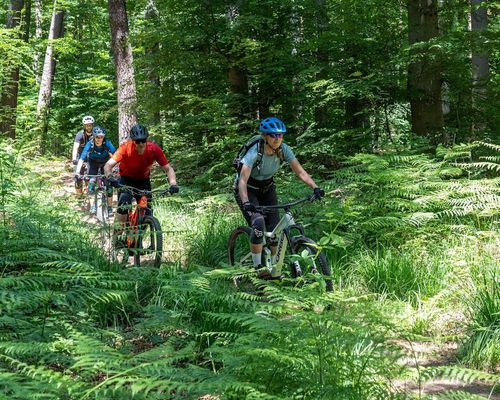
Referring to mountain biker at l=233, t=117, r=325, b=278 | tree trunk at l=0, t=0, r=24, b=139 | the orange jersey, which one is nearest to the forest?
mountain biker at l=233, t=117, r=325, b=278

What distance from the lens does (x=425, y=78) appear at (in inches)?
404

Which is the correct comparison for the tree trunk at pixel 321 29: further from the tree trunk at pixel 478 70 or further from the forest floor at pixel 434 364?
the forest floor at pixel 434 364

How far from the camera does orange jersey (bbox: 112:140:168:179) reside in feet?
25.6

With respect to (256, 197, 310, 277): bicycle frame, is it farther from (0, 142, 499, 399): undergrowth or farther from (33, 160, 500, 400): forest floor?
(33, 160, 500, 400): forest floor

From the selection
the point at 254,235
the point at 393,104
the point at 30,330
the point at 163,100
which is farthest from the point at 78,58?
the point at 30,330

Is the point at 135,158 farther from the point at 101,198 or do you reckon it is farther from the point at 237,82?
the point at 237,82

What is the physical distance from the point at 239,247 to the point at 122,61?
8.26 metres

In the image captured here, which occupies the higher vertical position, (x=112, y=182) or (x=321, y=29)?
(x=321, y=29)

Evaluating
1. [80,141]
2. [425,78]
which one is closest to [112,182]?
[80,141]

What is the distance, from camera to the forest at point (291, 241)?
3.02 meters

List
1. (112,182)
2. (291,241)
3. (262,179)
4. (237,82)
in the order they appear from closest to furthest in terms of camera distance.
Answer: (291,241) → (262,179) → (112,182) → (237,82)

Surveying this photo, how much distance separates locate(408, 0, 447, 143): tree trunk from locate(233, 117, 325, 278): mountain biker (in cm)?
485

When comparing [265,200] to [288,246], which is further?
[265,200]

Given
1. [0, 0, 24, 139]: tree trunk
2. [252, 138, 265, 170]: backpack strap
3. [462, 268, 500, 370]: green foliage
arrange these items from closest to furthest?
[462, 268, 500, 370]: green foliage → [252, 138, 265, 170]: backpack strap → [0, 0, 24, 139]: tree trunk
